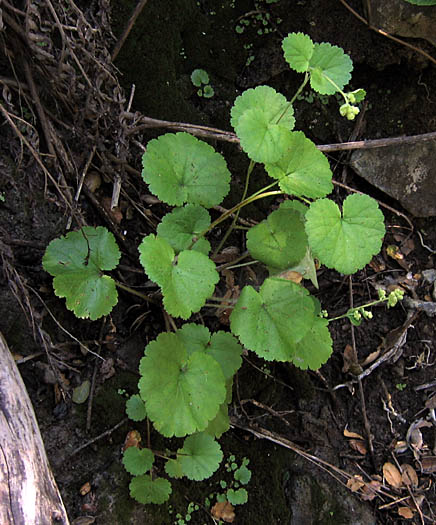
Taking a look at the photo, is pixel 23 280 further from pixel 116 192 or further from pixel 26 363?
pixel 116 192

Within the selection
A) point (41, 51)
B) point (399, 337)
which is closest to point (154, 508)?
point (399, 337)

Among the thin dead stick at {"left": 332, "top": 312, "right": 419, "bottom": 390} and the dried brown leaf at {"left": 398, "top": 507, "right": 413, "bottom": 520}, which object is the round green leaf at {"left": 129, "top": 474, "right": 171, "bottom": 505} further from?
the dried brown leaf at {"left": 398, "top": 507, "right": 413, "bottom": 520}

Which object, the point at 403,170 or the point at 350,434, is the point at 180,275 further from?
the point at 403,170

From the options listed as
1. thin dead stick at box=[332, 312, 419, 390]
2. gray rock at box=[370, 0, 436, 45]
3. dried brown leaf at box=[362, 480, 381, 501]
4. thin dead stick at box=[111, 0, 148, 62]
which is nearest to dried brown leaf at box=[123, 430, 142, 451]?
thin dead stick at box=[332, 312, 419, 390]

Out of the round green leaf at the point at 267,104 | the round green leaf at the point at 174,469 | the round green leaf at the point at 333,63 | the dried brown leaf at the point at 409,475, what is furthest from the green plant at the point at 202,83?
the dried brown leaf at the point at 409,475

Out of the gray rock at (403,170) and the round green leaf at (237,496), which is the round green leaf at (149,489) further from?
the gray rock at (403,170)

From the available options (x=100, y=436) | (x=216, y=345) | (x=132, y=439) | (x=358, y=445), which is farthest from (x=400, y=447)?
(x=100, y=436)
